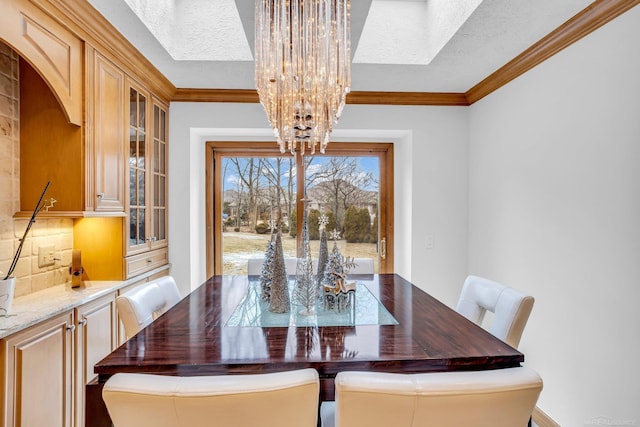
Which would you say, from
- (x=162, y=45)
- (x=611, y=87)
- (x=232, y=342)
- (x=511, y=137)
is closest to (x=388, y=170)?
(x=511, y=137)

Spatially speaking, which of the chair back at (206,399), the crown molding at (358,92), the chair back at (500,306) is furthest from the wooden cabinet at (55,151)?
the chair back at (500,306)

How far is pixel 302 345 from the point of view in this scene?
4.06 ft

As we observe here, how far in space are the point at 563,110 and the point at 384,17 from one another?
132 centimetres

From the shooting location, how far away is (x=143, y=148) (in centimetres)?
265

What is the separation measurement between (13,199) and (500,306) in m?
2.52

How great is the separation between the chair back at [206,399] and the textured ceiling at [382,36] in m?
1.78

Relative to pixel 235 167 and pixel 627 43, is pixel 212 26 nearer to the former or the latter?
pixel 235 167

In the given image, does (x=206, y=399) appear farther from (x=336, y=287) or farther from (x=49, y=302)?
(x=49, y=302)

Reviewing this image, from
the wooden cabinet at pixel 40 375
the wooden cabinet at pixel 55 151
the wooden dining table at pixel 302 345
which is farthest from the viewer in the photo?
the wooden cabinet at pixel 55 151

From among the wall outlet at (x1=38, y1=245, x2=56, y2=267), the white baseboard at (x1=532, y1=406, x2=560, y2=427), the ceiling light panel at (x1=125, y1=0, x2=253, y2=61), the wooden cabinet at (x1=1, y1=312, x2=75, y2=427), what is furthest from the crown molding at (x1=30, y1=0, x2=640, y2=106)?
the white baseboard at (x1=532, y1=406, x2=560, y2=427)

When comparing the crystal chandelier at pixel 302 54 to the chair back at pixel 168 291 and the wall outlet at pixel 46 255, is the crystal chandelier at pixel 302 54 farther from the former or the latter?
the wall outlet at pixel 46 255

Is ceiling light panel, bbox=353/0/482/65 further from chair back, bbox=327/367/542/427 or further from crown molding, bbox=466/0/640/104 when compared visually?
chair back, bbox=327/367/542/427

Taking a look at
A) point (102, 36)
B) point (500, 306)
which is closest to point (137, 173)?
point (102, 36)

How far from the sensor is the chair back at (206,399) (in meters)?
0.80
